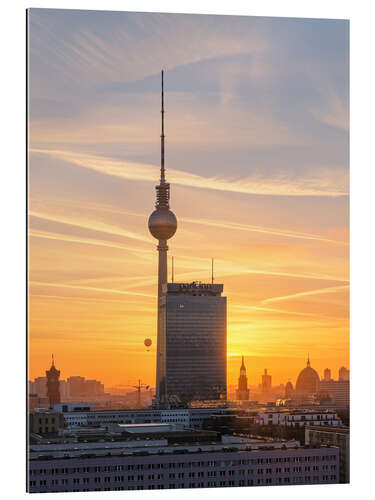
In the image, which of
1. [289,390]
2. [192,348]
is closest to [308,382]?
[289,390]

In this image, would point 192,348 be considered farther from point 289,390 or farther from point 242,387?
point 289,390

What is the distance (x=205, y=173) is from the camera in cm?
2722

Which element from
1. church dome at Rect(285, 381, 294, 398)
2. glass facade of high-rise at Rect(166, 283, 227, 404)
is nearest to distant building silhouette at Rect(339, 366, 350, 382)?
church dome at Rect(285, 381, 294, 398)

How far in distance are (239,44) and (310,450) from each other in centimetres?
911

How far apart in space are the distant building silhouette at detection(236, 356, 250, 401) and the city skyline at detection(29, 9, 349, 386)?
4346mm

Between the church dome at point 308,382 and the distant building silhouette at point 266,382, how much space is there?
0.88 meters

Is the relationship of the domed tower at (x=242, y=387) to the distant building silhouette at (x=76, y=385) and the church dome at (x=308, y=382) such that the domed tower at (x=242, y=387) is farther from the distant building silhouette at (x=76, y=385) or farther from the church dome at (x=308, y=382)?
the distant building silhouette at (x=76, y=385)

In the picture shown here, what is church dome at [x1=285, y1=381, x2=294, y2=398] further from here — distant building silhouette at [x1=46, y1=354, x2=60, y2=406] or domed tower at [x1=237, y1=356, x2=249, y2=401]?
distant building silhouette at [x1=46, y1=354, x2=60, y2=406]

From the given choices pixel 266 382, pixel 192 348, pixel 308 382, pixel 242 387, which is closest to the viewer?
pixel 266 382

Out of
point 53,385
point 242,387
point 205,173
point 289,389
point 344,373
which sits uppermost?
point 205,173

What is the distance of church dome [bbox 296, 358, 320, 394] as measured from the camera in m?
33.5

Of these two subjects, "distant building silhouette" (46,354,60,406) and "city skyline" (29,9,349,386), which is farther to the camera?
"distant building silhouette" (46,354,60,406)

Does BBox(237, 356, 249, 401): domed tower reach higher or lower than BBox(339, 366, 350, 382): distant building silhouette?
lower

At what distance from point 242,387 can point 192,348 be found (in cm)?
2131
